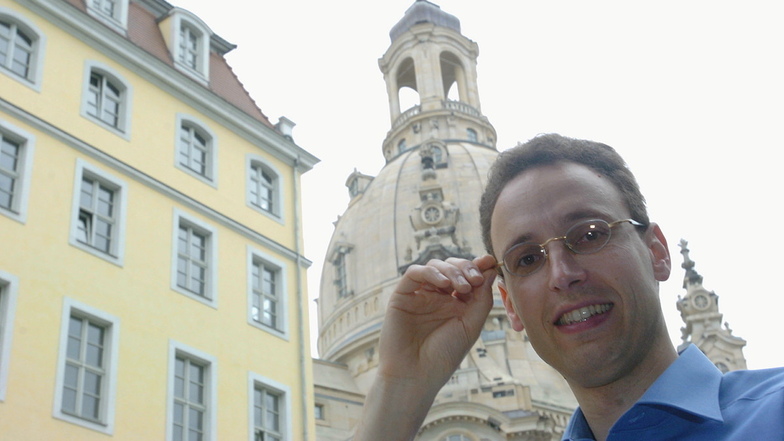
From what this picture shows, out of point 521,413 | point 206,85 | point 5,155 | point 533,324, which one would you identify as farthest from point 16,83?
point 521,413

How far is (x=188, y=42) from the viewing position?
23.9 meters

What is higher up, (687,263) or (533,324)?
(687,263)

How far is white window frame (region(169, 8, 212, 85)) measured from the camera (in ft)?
75.1

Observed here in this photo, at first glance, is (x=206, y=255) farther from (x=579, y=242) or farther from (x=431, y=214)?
(x=431, y=214)

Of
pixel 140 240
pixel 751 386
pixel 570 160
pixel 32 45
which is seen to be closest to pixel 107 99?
pixel 32 45

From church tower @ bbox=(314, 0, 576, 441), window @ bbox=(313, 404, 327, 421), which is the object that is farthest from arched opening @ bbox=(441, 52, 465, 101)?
window @ bbox=(313, 404, 327, 421)

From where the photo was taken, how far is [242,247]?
21797 mm

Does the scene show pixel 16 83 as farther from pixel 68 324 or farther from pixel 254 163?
pixel 254 163

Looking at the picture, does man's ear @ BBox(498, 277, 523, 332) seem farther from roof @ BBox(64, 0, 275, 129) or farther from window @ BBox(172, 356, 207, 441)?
roof @ BBox(64, 0, 275, 129)

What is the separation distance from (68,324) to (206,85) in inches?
330

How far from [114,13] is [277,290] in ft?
24.7

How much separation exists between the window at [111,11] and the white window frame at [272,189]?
4.43 meters

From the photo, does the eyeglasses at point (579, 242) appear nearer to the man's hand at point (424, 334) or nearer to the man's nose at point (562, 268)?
the man's nose at point (562, 268)

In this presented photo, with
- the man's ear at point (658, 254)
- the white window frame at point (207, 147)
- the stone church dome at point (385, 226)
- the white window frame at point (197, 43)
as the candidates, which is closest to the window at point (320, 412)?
the stone church dome at point (385, 226)
